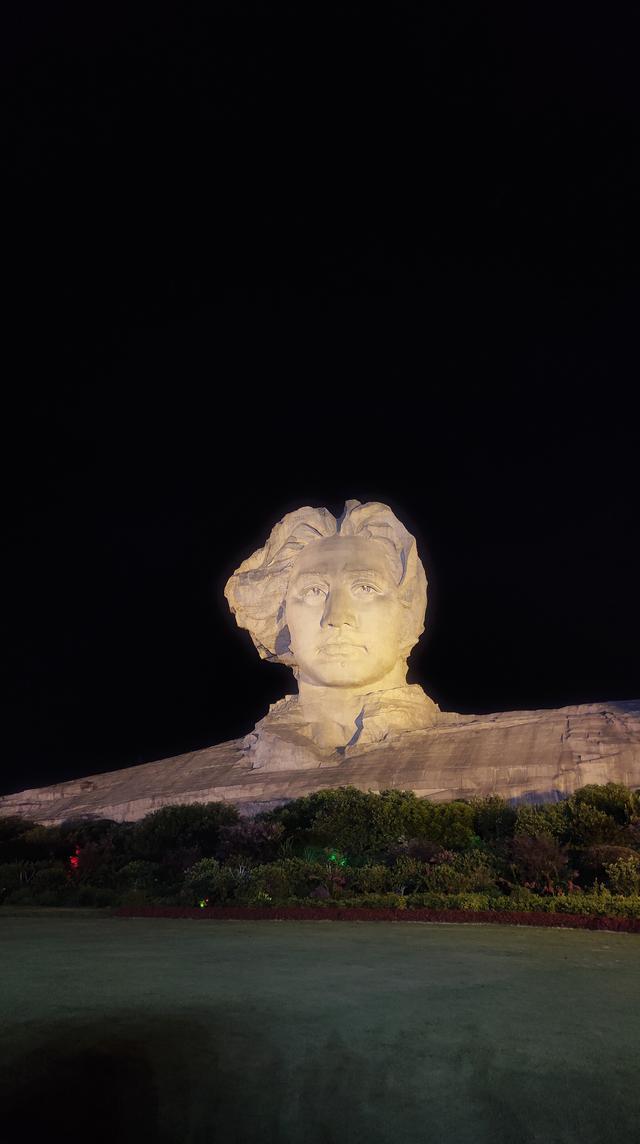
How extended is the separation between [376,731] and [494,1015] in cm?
1536

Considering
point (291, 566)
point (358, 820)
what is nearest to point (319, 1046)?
point (358, 820)

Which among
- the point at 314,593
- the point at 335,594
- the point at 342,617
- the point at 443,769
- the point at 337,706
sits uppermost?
the point at 314,593

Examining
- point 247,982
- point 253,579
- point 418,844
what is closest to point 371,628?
point 253,579

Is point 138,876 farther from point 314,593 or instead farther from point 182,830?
point 314,593

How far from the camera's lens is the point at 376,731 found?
20.2 m

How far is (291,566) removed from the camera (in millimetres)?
22734

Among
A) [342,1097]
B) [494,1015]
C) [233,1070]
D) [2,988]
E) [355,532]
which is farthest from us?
[355,532]

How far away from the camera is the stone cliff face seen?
16.4m

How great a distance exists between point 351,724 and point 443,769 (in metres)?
4.28

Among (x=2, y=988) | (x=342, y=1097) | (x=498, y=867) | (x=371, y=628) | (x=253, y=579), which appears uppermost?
(x=253, y=579)

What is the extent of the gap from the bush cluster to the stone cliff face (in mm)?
1543

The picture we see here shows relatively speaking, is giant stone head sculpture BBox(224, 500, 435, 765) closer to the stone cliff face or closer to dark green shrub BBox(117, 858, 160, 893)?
the stone cliff face

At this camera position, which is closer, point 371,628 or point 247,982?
point 247,982

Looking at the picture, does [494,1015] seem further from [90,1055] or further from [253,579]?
[253,579]
